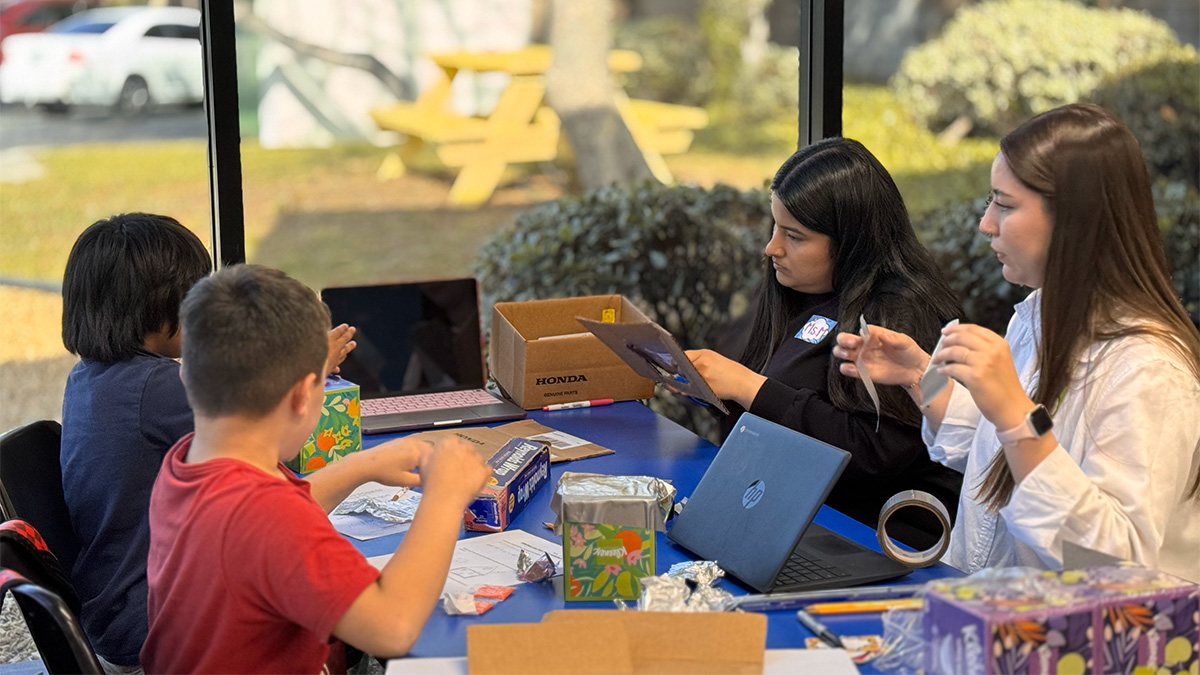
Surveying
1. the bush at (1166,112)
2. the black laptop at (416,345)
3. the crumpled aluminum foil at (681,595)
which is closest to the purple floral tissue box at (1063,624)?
the crumpled aluminum foil at (681,595)

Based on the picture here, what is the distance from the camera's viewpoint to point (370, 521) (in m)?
2.04

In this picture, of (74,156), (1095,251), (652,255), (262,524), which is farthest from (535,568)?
(74,156)

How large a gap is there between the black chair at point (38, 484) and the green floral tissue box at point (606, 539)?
Result: 942 mm

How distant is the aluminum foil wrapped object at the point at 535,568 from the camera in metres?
1.73

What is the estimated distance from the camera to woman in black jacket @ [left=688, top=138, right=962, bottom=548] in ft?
7.48

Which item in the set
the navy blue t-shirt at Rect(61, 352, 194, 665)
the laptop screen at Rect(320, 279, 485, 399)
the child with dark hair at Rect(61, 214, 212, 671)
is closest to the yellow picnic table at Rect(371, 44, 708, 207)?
the laptop screen at Rect(320, 279, 485, 399)

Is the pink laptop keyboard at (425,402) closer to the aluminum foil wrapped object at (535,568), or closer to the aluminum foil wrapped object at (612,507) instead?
the aluminum foil wrapped object at (535,568)

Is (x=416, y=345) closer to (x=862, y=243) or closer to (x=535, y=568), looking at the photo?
(x=862, y=243)

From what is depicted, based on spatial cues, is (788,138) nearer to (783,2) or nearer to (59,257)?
(783,2)

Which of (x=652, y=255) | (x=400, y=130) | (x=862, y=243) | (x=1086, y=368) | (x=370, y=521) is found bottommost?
(x=370, y=521)

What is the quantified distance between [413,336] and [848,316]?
112cm

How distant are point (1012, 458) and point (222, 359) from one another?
1.02 m

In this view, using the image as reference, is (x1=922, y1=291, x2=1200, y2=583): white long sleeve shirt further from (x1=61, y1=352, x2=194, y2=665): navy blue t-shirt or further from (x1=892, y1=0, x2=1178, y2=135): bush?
(x1=892, y1=0, x2=1178, y2=135): bush

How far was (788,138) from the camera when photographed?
1051cm
